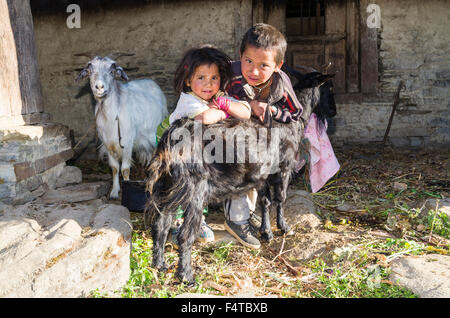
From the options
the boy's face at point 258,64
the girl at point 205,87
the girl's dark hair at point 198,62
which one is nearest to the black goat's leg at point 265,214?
the girl at point 205,87

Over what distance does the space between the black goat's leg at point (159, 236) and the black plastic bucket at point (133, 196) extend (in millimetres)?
1045

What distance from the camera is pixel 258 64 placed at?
2.87 meters

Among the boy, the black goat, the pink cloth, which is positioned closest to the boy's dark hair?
the boy

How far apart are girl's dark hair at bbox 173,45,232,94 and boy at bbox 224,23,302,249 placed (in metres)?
0.20

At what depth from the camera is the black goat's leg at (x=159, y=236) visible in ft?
9.08

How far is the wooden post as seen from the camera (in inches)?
148

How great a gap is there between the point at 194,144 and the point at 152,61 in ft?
15.0

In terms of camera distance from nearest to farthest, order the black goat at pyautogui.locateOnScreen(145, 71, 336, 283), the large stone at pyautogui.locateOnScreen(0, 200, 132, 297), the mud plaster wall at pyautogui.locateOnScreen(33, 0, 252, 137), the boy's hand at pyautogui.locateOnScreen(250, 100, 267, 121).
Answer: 1. the large stone at pyautogui.locateOnScreen(0, 200, 132, 297)
2. the black goat at pyautogui.locateOnScreen(145, 71, 336, 283)
3. the boy's hand at pyautogui.locateOnScreen(250, 100, 267, 121)
4. the mud plaster wall at pyautogui.locateOnScreen(33, 0, 252, 137)

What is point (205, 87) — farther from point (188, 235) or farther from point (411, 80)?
point (411, 80)

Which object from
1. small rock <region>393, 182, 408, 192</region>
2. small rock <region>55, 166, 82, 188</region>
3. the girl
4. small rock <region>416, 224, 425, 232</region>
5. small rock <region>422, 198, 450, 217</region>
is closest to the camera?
the girl

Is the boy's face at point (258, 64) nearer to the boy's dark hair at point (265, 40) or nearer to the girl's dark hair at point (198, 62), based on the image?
the boy's dark hair at point (265, 40)

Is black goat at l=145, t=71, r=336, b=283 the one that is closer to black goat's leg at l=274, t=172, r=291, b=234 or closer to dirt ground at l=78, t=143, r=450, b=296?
black goat's leg at l=274, t=172, r=291, b=234

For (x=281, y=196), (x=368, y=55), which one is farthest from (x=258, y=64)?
(x=368, y=55)

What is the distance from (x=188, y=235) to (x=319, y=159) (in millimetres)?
2373
